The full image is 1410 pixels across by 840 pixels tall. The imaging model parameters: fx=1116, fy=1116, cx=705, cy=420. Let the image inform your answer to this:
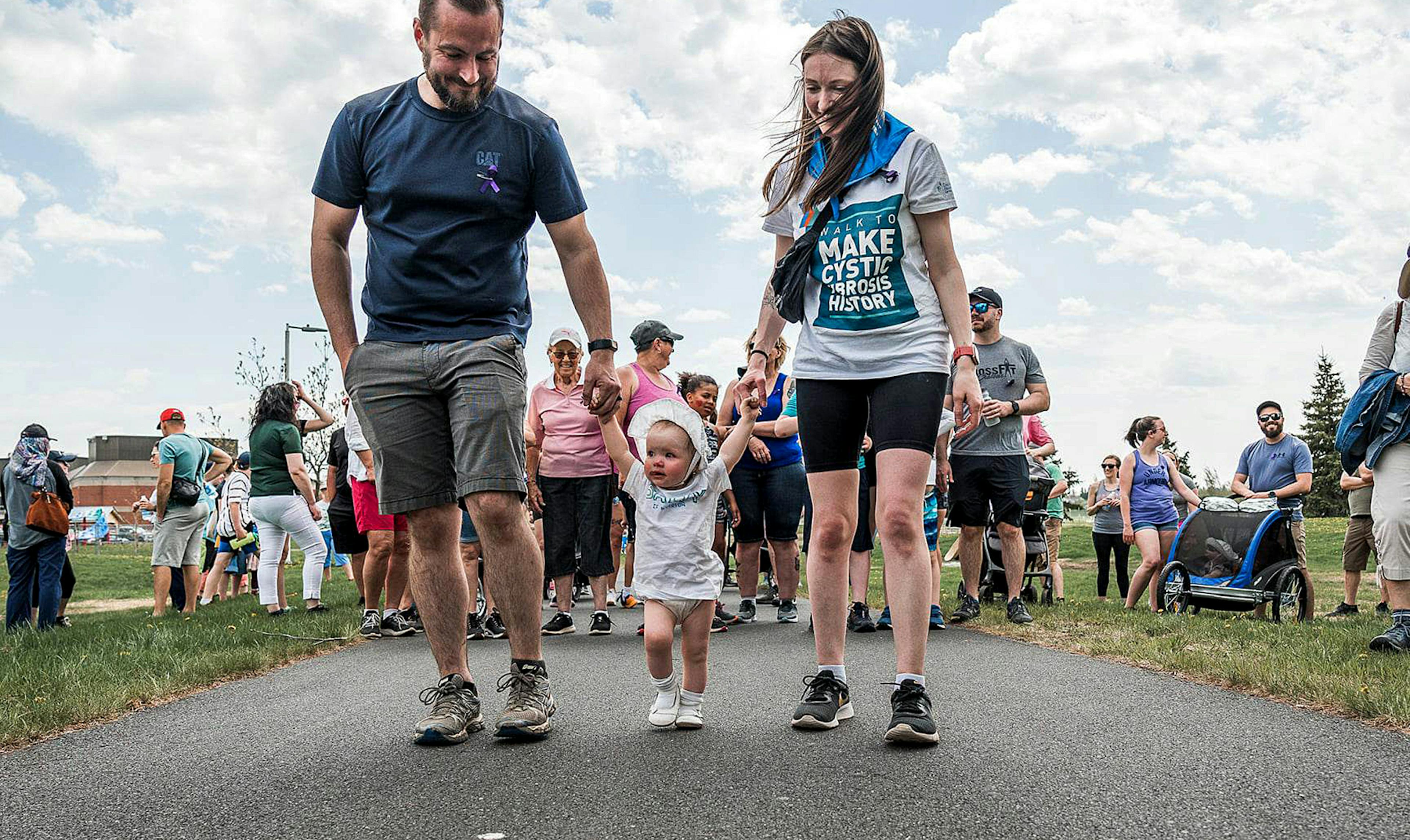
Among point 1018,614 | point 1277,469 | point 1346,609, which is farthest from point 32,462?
point 1346,609

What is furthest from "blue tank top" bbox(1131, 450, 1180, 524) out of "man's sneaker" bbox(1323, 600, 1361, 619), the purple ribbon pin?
the purple ribbon pin

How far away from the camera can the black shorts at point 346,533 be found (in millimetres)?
9586

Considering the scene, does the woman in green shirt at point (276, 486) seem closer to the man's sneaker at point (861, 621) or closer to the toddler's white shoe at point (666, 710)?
the man's sneaker at point (861, 621)

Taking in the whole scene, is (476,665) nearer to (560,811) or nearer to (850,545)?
(850,545)

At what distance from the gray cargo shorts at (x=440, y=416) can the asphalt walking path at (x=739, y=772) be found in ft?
2.80

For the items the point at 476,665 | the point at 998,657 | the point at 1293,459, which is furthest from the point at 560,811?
the point at 1293,459

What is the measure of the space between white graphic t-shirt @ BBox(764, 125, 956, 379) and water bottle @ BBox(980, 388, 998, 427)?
141 inches

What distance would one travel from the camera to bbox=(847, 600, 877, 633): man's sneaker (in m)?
7.41

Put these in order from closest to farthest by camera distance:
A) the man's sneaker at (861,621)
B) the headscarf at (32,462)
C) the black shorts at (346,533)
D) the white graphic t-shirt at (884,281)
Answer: the white graphic t-shirt at (884,281) < the man's sneaker at (861,621) < the headscarf at (32,462) < the black shorts at (346,533)

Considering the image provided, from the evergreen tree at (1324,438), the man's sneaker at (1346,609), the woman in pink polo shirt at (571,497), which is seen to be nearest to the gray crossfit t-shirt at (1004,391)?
the woman in pink polo shirt at (571,497)

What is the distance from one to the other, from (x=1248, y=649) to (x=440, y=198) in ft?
15.3

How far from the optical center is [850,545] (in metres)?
3.92

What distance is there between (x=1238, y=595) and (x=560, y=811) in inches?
322

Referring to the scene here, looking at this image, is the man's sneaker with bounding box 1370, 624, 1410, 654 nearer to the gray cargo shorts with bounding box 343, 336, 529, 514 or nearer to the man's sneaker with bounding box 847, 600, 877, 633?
the man's sneaker with bounding box 847, 600, 877, 633
